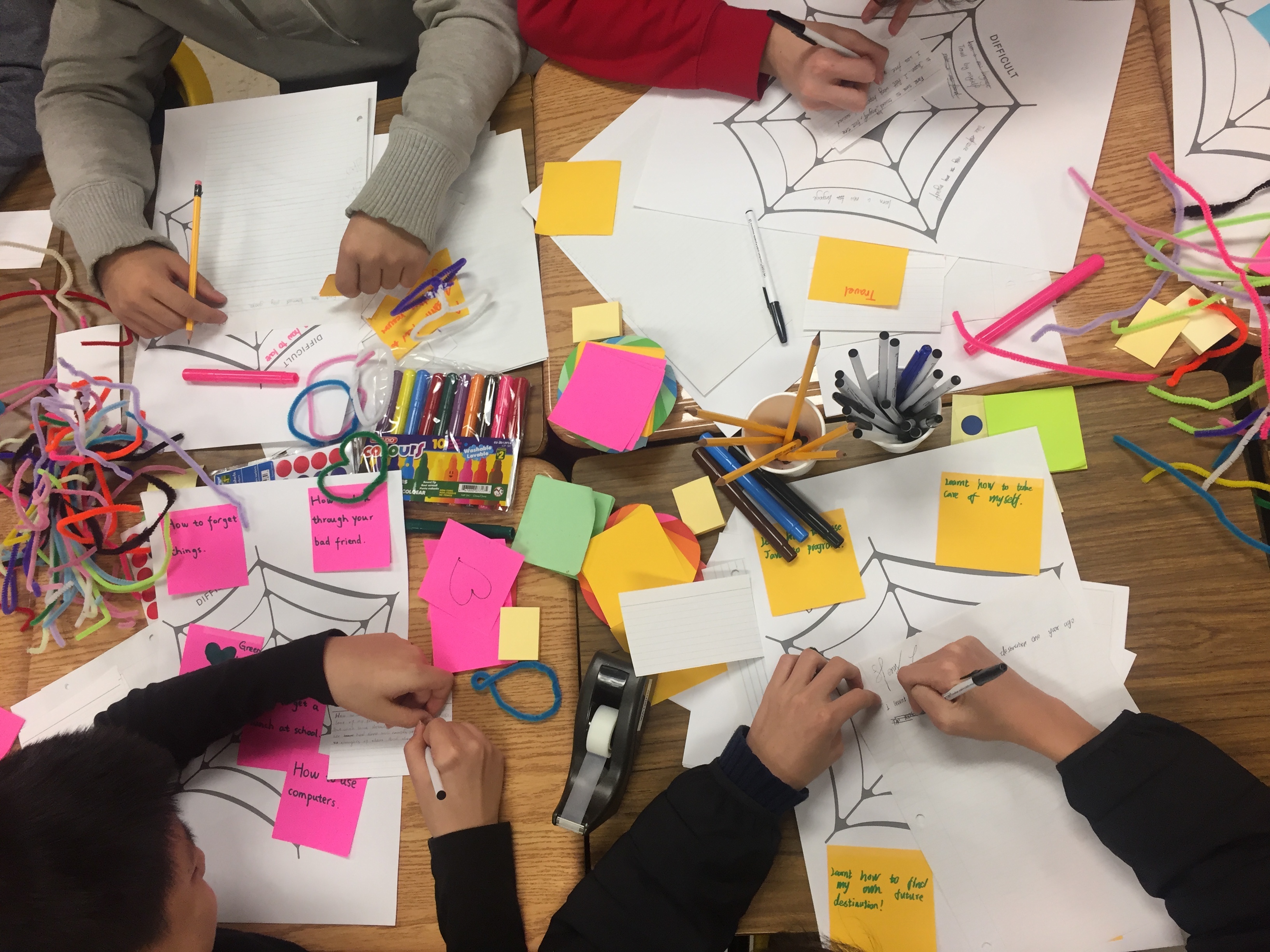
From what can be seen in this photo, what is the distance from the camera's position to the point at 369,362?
2.67 ft

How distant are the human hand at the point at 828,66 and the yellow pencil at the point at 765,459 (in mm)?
406

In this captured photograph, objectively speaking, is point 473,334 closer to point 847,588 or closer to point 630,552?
point 630,552

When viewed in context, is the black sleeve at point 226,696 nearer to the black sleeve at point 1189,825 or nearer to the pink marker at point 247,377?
the pink marker at point 247,377

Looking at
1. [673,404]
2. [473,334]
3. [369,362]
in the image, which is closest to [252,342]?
[369,362]

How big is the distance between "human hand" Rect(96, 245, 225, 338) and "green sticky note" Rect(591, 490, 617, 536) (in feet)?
1.77

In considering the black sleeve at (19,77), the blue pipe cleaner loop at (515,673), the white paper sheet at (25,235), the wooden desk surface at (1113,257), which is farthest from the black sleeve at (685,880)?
the black sleeve at (19,77)

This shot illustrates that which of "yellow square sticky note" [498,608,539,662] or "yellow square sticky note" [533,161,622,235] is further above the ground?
"yellow square sticky note" [533,161,622,235]

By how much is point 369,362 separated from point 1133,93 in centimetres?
89

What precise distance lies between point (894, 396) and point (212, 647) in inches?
29.7

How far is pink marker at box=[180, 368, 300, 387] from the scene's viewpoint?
0.81m

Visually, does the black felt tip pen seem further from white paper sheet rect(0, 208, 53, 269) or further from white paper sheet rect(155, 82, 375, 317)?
white paper sheet rect(0, 208, 53, 269)

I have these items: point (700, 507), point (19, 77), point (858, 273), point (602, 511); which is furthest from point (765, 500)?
point (19, 77)

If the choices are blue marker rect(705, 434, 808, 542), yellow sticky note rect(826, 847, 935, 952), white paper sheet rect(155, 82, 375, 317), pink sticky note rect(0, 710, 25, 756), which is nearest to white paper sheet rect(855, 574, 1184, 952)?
yellow sticky note rect(826, 847, 935, 952)

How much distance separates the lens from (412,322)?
0.81m
